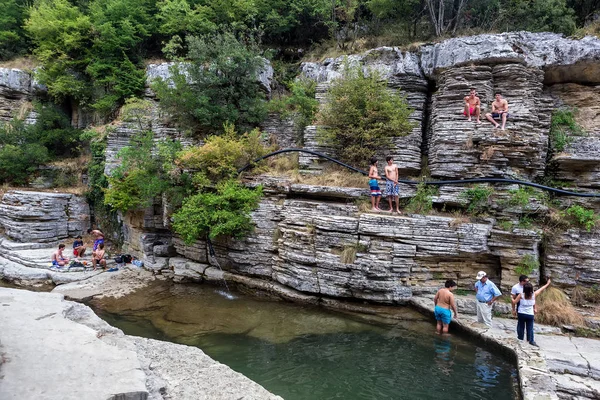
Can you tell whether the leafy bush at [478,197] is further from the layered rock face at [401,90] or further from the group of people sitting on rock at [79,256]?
the group of people sitting on rock at [79,256]

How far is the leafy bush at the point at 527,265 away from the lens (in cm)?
765

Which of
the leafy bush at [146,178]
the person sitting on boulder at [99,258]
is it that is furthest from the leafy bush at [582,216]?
the person sitting on boulder at [99,258]

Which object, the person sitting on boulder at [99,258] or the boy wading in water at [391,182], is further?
the person sitting on boulder at [99,258]

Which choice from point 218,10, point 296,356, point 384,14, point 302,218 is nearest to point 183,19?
point 218,10

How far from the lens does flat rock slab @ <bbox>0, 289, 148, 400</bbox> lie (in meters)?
3.17

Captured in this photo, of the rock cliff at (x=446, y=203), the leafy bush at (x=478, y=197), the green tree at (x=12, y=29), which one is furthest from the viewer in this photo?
the green tree at (x=12, y=29)

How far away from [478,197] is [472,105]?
115 inches

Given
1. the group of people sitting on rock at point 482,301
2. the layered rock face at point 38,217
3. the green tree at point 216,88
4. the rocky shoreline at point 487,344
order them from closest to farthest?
the rocky shoreline at point 487,344 < the group of people sitting on rock at point 482,301 < the green tree at point 216,88 < the layered rock face at point 38,217

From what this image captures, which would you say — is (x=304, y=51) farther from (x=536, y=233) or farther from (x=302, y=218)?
(x=536, y=233)

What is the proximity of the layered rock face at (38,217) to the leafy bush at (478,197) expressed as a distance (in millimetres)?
16246

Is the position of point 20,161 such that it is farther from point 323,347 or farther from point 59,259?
point 323,347

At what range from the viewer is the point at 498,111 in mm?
9383

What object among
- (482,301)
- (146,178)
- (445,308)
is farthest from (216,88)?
(482,301)

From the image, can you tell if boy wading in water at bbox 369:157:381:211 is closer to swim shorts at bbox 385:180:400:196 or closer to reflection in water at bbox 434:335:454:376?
swim shorts at bbox 385:180:400:196
